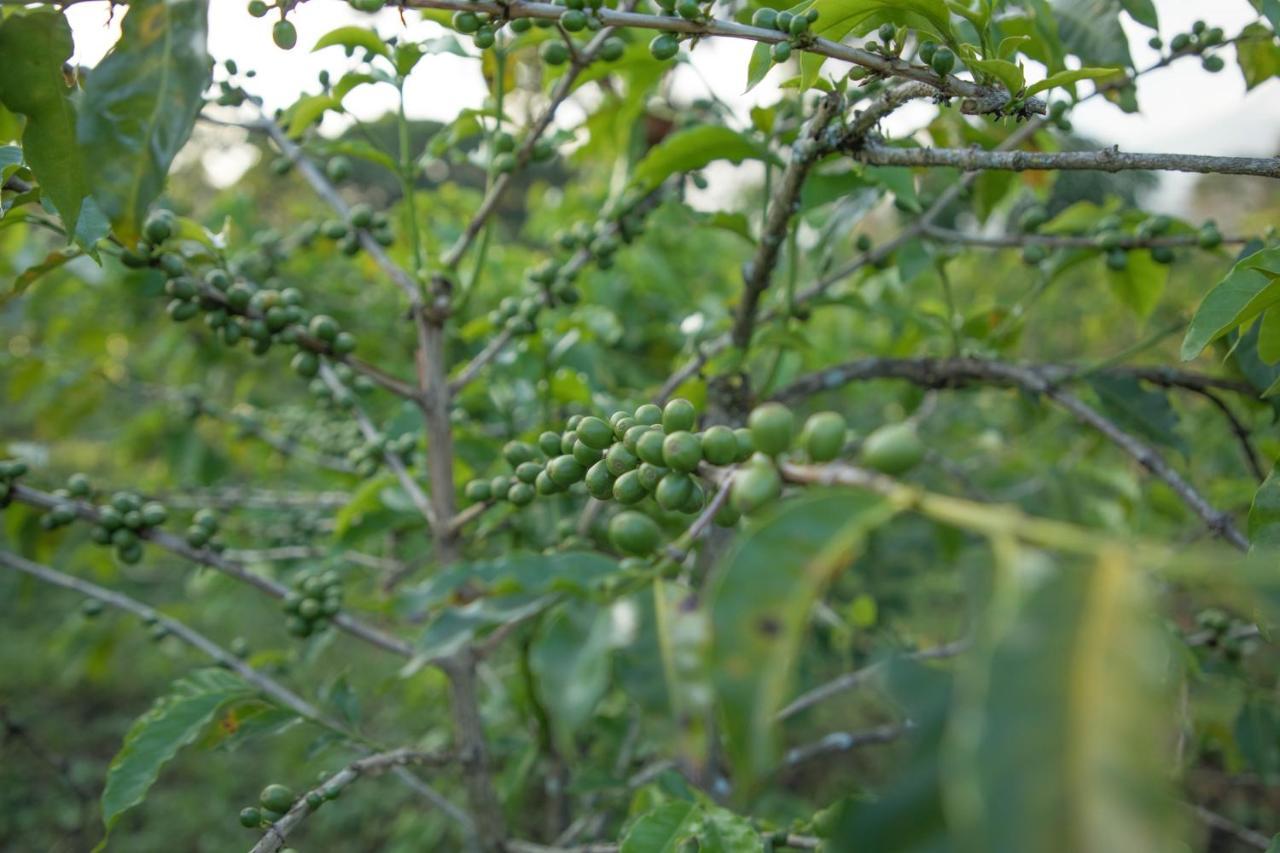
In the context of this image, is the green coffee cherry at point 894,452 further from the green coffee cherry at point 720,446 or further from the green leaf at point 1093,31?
the green leaf at point 1093,31

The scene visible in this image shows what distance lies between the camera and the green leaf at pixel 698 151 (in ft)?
5.45

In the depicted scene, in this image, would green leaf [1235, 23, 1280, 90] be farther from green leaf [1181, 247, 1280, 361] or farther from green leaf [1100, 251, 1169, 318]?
green leaf [1181, 247, 1280, 361]

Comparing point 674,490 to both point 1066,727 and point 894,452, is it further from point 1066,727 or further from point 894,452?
point 1066,727

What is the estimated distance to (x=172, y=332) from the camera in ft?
12.2

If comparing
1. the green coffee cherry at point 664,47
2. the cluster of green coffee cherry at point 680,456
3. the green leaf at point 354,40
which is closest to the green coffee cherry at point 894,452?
the cluster of green coffee cherry at point 680,456

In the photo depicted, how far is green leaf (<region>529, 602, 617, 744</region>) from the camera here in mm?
689

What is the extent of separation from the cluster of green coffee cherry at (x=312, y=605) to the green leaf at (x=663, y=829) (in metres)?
1.05

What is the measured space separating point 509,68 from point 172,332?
234 cm

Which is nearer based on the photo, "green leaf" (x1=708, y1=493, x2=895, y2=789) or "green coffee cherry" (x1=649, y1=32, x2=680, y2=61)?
"green leaf" (x1=708, y1=493, x2=895, y2=789)

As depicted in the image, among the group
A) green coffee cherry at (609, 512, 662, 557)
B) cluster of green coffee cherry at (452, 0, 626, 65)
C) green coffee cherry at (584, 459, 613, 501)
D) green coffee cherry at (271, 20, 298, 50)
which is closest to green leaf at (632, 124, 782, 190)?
cluster of green coffee cherry at (452, 0, 626, 65)

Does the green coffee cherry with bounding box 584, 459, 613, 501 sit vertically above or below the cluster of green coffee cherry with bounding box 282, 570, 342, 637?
above

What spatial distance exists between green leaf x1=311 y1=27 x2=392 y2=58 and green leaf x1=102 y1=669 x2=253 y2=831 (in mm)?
1156

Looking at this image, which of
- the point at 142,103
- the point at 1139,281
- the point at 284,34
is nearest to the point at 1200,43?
the point at 1139,281

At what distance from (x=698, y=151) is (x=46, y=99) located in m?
1.12
